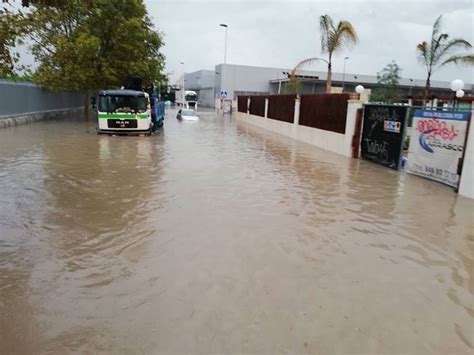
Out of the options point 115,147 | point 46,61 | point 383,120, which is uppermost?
point 46,61

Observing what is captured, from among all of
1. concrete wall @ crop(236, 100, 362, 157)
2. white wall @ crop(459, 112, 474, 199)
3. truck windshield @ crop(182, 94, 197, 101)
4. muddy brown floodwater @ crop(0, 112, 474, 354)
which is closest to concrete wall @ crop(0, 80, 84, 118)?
muddy brown floodwater @ crop(0, 112, 474, 354)

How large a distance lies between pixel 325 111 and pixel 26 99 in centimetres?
1905

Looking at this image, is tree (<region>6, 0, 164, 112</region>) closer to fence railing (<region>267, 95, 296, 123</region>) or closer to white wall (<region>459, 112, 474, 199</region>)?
fence railing (<region>267, 95, 296, 123</region>)

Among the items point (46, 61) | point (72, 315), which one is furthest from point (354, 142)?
point (46, 61)

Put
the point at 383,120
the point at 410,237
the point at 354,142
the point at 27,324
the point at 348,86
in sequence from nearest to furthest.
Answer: the point at 27,324, the point at 410,237, the point at 383,120, the point at 354,142, the point at 348,86

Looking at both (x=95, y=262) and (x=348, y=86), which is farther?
(x=348, y=86)

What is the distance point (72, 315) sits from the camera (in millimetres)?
4039

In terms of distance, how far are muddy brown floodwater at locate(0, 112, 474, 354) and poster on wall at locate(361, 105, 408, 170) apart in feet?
9.21

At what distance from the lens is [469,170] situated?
9.80 meters

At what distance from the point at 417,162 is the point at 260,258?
8.49 metres

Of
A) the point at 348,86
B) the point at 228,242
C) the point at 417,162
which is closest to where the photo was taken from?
the point at 228,242

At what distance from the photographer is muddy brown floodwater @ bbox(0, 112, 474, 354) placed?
380 centimetres

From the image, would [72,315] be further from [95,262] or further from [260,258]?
[260,258]

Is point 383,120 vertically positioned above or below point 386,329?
above
